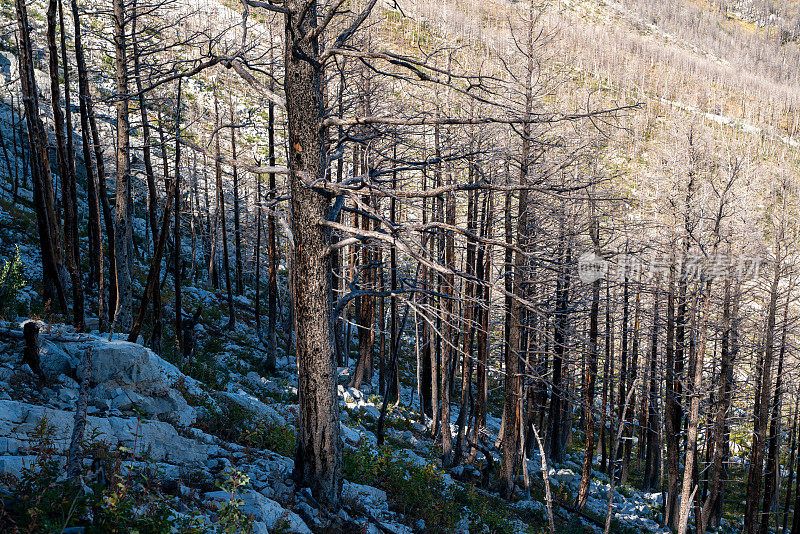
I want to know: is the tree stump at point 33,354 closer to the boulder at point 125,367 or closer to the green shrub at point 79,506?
the boulder at point 125,367

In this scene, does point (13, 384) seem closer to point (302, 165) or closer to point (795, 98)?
point (302, 165)

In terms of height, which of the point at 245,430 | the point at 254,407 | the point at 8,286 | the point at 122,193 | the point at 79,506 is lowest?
the point at 254,407

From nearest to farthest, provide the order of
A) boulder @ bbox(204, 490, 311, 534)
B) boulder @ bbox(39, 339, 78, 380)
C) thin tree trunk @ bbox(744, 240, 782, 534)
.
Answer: boulder @ bbox(204, 490, 311, 534) → boulder @ bbox(39, 339, 78, 380) → thin tree trunk @ bbox(744, 240, 782, 534)

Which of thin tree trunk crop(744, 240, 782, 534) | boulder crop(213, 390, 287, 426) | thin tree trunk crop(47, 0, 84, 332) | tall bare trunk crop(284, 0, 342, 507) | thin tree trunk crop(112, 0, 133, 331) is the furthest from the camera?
thin tree trunk crop(744, 240, 782, 534)

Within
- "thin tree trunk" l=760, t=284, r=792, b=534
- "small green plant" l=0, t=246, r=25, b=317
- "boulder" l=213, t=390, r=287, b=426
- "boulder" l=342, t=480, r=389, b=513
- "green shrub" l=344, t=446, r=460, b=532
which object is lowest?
"thin tree trunk" l=760, t=284, r=792, b=534

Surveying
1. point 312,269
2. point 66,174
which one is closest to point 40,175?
point 66,174

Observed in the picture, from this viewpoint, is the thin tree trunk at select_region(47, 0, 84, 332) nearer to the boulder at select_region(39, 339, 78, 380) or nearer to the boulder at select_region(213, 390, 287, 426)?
the boulder at select_region(39, 339, 78, 380)

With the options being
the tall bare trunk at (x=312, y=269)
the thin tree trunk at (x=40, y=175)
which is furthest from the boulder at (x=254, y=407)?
the thin tree trunk at (x=40, y=175)

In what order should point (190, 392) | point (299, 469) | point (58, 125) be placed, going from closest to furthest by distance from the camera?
point (299, 469) < point (190, 392) < point (58, 125)

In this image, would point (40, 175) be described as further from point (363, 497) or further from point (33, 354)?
point (363, 497)

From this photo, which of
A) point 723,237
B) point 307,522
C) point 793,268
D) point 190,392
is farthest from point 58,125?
point 793,268

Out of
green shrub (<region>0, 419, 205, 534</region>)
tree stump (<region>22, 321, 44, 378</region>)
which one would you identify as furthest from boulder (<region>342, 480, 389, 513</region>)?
tree stump (<region>22, 321, 44, 378</region>)

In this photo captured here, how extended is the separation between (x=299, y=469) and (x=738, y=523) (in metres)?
31.1

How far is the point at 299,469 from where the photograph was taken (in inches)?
208
